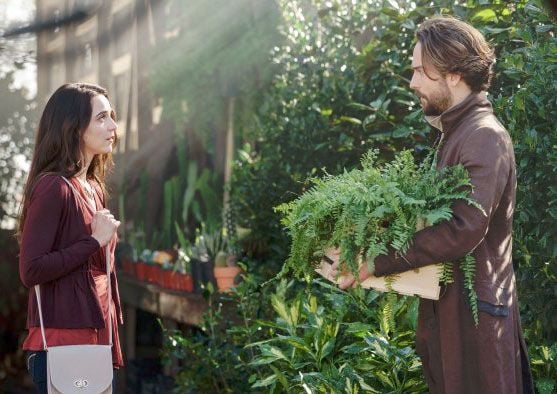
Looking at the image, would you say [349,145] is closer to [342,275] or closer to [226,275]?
[226,275]

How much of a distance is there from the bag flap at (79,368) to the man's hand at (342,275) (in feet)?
2.82

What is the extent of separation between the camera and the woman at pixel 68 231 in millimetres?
3436

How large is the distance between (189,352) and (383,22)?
2068 millimetres

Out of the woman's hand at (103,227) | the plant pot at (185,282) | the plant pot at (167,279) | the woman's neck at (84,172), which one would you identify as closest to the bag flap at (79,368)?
the woman's hand at (103,227)

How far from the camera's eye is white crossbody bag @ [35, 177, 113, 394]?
11.1 feet

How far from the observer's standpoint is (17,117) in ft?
36.0

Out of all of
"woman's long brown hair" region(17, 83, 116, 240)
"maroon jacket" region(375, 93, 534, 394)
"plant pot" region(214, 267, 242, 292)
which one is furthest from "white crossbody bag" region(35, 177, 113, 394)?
"plant pot" region(214, 267, 242, 292)

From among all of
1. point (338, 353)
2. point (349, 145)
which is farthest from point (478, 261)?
point (349, 145)

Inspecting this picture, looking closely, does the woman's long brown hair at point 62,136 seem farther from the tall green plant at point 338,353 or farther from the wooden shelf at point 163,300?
the wooden shelf at point 163,300

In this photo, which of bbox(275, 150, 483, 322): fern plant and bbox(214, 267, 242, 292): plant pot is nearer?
bbox(275, 150, 483, 322): fern plant

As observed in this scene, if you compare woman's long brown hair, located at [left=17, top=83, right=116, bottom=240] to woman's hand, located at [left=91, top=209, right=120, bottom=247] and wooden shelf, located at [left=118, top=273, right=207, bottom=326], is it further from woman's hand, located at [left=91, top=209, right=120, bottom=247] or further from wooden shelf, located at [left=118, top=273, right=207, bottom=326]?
wooden shelf, located at [left=118, top=273, right=207, bottom=326]

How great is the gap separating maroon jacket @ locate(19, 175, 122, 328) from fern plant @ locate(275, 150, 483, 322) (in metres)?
0.76

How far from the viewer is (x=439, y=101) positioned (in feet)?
9.84

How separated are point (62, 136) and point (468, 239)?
1468 millimetres
